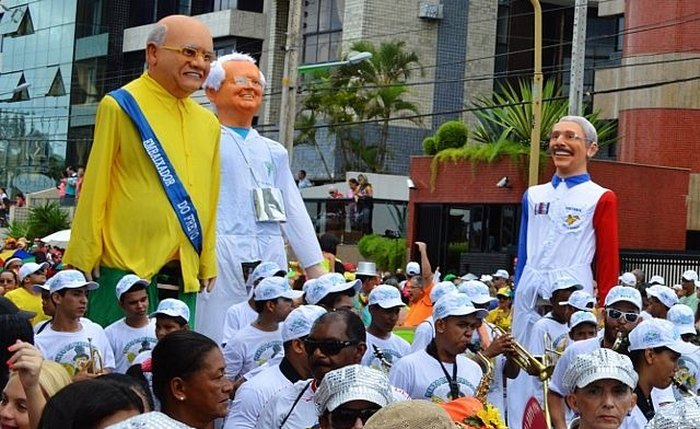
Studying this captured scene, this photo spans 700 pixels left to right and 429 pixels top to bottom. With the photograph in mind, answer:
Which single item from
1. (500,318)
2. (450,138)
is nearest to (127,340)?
(500,318)

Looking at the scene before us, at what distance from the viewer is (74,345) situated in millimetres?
8461

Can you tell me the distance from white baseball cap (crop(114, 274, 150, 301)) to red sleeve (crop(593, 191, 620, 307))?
360cm

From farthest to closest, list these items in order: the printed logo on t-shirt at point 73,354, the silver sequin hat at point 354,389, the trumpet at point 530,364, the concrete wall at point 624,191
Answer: the concrete wall at point 624,191
the printed logo on t-shirt at point 73,354
the trumpet at point 530,364
the silver sequin hat at point 354,389

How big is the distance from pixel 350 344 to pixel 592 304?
3.70 m

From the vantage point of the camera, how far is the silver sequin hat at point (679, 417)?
431 centimetres

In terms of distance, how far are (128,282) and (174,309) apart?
326 mm

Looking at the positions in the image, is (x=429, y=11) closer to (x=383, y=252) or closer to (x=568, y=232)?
(x=383, y=252)

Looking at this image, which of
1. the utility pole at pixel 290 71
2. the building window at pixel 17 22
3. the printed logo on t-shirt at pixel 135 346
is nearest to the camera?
the printed logo on t-shirt at pixel 135 346

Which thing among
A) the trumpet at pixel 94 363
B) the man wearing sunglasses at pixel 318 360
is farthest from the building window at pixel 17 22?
the man wearing sunglasses at pixel 318 360

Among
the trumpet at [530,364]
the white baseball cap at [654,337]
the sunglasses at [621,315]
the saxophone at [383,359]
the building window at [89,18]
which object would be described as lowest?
the saxophone at [383,359]

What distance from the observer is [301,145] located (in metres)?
44.1

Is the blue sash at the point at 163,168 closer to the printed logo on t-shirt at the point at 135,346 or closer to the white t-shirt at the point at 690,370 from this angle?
the printed logo on t-shirt at the point at 135,346

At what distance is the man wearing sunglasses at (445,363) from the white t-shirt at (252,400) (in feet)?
3.41

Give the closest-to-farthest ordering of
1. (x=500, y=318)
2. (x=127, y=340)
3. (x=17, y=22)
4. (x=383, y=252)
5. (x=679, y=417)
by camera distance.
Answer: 1. (x=679, y=417)
2. (x=127, y=340)
3. (x=500, y=318)
4. (x=383, y=252)
5. (x=17, y=22)
